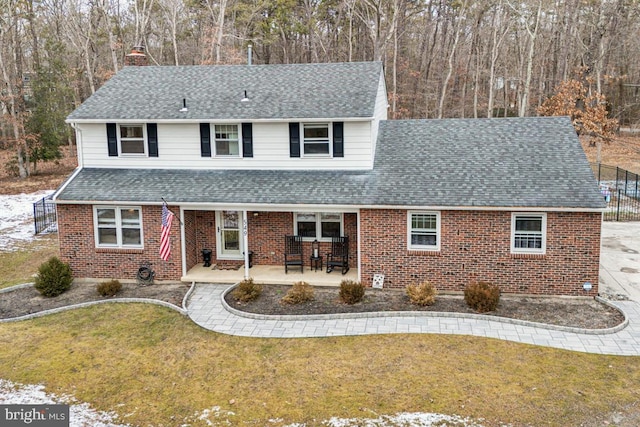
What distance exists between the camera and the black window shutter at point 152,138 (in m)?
17.7

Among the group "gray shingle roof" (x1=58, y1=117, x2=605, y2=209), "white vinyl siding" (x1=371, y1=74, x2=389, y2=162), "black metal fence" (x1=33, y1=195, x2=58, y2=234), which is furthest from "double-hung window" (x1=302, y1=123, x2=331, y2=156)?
"black metal fence" (x1=33, y1=195, x2=58, y2=234)

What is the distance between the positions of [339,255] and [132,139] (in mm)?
7655

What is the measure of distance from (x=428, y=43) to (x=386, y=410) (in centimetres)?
3987

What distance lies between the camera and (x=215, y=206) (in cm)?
1627

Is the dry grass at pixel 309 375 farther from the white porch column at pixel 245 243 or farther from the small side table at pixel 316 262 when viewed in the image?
the small side table at pixel 316 262

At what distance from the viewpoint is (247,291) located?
49.9 ft

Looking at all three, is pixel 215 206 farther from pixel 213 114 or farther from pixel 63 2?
pixel 63 2

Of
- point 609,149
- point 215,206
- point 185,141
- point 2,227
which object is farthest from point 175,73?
point 609,149

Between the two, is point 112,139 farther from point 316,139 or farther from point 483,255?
point 483,255

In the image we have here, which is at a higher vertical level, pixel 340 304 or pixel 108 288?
pixel 108 288

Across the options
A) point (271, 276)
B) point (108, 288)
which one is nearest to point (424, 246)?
point (271, 276)

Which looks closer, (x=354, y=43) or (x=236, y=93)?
(x=236, y=93)

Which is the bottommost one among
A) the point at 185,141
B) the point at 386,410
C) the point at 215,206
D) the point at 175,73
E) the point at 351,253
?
the point at 386,410

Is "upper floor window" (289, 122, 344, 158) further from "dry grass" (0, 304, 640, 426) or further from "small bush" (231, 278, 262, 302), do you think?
"dry grass" (0, 304, 640, 426)
